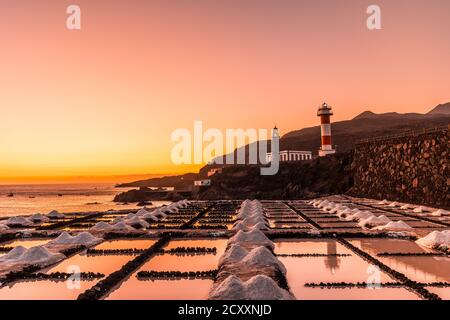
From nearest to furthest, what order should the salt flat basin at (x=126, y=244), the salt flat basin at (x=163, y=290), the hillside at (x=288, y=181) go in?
the salt flat basin at (x=163, y=290) → the salt flat basin at (x=126, y=244) → the hillside at (x=288, y=181)

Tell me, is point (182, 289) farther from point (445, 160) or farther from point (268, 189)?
point (268, 189)

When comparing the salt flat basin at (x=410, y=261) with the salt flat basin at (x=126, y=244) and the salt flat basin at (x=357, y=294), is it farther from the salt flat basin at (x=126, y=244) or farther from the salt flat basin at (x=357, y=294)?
the salt flat basin at (x=126, y=244)

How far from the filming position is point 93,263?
10.3 m

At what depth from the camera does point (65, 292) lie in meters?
7.82

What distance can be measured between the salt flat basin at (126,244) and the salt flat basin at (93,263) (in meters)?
1.21

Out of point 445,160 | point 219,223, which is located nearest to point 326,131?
point 445,160

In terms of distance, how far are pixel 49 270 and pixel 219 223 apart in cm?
855

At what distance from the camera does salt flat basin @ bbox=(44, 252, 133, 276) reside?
9.66 meters

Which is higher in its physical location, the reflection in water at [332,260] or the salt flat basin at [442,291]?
the salt flat basin at [442,291]

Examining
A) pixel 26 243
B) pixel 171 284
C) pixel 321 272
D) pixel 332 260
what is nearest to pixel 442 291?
pixel 321 272

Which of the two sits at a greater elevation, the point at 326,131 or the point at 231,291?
the point at 326,131

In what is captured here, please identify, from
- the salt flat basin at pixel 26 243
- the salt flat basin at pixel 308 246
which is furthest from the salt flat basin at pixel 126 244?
the salt flat basin at pixel 308 246

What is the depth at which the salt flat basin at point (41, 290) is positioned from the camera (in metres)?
7.60
